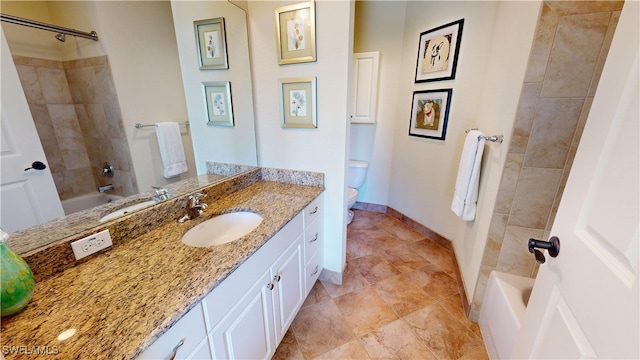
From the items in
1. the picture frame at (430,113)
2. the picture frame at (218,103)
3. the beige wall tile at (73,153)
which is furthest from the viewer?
the picture frame at (430,113)

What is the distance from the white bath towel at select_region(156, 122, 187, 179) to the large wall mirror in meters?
0.03

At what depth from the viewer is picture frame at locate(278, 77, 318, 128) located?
1.55 meters

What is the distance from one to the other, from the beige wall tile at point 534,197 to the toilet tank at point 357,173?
1.79 m

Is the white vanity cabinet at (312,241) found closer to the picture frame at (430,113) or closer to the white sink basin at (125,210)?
the white sink basin at (125,210)

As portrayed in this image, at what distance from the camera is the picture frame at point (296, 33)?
56.3 inches

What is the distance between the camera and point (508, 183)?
135 cm

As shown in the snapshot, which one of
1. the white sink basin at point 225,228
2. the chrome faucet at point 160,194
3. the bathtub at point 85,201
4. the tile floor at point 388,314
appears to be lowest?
the tile floor at point 388,314

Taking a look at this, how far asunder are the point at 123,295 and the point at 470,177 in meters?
Result: 1.97

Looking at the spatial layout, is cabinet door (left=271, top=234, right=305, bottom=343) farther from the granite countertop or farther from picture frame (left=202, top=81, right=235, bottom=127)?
picture frame (left=202, top=81, right=235, bottom=127)

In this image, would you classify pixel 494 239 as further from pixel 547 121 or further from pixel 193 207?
pixel 193 207

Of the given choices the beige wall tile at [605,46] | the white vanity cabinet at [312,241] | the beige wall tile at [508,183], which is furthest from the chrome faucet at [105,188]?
the beige wall tile at [605,46]

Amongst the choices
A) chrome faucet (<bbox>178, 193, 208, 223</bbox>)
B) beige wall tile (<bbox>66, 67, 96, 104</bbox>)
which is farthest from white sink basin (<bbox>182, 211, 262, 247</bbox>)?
beige wall tile (<bbox>66, 67, 96, 104</bbox>)

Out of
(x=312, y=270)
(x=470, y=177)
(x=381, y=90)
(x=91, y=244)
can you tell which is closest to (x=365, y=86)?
(x=381, y=90)

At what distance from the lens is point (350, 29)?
1426 millimetres
